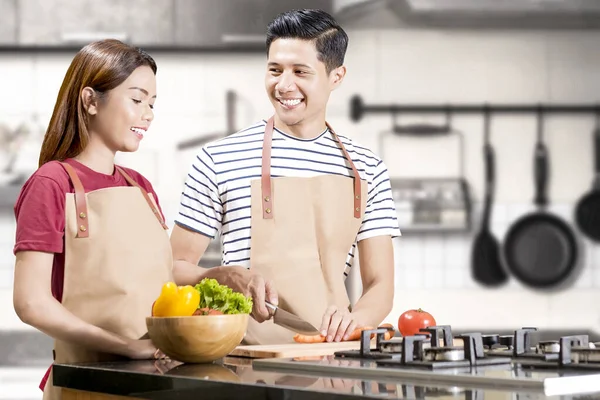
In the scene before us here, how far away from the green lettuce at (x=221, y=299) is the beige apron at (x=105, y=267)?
6.5 inches

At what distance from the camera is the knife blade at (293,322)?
186 centimetres

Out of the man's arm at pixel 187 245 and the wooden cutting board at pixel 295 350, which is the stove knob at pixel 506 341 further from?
the man's arm at pixel 187 245

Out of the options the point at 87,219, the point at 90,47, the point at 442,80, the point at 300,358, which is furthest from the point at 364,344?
the point at 442,80

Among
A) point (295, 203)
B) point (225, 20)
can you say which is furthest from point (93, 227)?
point (225, 20)

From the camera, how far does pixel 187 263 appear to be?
1.91 meters

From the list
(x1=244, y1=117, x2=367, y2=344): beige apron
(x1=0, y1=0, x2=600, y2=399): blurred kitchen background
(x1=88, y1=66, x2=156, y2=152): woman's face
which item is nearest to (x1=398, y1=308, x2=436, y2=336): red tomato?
(x1=244, y1=117, x2=367, y2=344): beige apron

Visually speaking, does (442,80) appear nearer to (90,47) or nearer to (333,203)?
Result: (333,203)

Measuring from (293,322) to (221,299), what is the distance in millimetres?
415

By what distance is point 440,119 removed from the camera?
370cm

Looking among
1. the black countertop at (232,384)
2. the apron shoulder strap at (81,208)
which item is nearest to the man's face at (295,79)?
the apron shoulder strap at (81,208)

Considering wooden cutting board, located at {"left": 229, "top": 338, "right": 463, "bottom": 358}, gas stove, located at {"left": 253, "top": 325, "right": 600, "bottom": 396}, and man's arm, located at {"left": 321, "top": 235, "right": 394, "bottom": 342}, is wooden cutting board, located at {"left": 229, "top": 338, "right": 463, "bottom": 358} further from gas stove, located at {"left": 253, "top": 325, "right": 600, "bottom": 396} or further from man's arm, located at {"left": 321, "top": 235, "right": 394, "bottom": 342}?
man's arm, located at {"left": 321, "top": 235, "right": 394, "bottom": 342}

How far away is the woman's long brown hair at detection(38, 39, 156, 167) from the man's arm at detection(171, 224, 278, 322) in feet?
1.15

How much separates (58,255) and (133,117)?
303mm

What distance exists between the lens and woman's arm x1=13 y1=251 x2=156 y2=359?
1490 mm
